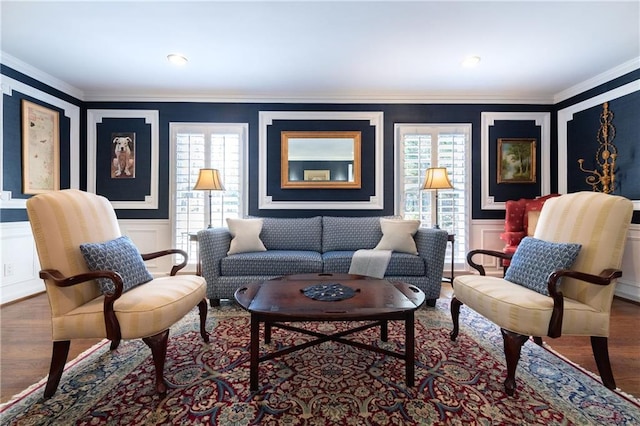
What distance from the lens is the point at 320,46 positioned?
2820mm

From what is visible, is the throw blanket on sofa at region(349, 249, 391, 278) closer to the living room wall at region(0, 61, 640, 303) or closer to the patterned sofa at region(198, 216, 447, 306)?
the patterned sofa at region(198, 216, 447, 306)

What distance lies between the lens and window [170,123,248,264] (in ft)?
13.3

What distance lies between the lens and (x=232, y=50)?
2.89m

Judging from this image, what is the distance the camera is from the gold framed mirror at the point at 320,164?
4.04 meters

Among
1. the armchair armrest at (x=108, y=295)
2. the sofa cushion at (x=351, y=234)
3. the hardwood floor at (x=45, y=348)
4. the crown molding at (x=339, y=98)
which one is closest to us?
the armchair armrest at (x=108, y=295)

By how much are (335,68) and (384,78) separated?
0.67 m

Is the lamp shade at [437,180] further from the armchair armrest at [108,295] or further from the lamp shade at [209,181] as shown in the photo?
the armchair armrest at [108,295]

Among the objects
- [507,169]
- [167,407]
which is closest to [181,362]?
[167,407]

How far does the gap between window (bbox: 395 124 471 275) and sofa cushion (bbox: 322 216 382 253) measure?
0.78 m

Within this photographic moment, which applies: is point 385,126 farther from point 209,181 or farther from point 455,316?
point 455,316

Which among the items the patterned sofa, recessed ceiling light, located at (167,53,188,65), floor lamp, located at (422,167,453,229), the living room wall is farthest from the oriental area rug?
recessed ceiling light, located at (167,53,188,65)

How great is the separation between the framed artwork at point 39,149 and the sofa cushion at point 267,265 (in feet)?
8.38

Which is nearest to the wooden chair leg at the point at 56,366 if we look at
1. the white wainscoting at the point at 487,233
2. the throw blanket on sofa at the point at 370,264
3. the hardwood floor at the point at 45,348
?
the hardwood floor at the point at 45,348

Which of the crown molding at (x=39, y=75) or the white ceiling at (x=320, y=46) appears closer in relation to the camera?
the white ceiling at (x=320, y=46)
